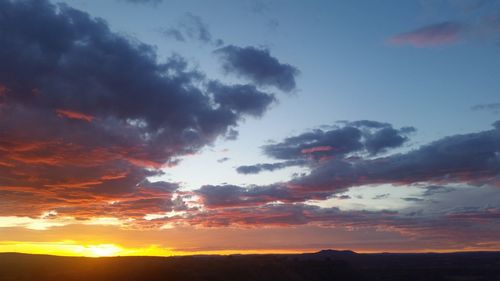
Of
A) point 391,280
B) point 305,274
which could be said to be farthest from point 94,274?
point 391,280

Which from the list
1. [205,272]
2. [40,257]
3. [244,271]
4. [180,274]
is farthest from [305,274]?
[40,257]

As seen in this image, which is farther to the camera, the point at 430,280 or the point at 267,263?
the point at 430,280

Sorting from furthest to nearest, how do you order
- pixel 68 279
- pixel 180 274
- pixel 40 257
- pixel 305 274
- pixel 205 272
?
1. pixel 40 257
2. pixel 305 274
3. pixel 205 272
4. pixel 180 274
5. pixel 68 279

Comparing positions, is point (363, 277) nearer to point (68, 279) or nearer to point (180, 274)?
point (180, 274)

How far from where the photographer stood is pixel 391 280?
415 ft

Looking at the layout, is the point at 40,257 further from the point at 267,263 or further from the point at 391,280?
the point at 391,280

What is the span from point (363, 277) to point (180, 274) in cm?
5518

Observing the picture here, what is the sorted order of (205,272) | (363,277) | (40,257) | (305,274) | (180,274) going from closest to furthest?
(180,274) < (205,272) < (305,274) < (363,277) < (40,257)

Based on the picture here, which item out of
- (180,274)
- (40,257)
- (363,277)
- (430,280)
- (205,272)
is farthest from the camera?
(40,257)

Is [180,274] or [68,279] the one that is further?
[180,274]

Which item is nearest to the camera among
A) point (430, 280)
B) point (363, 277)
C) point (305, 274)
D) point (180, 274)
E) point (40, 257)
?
point (180, 274)

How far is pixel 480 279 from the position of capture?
431ft

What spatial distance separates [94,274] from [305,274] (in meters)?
47.3

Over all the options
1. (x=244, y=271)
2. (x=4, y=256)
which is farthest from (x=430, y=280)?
(x=4, y=256)
